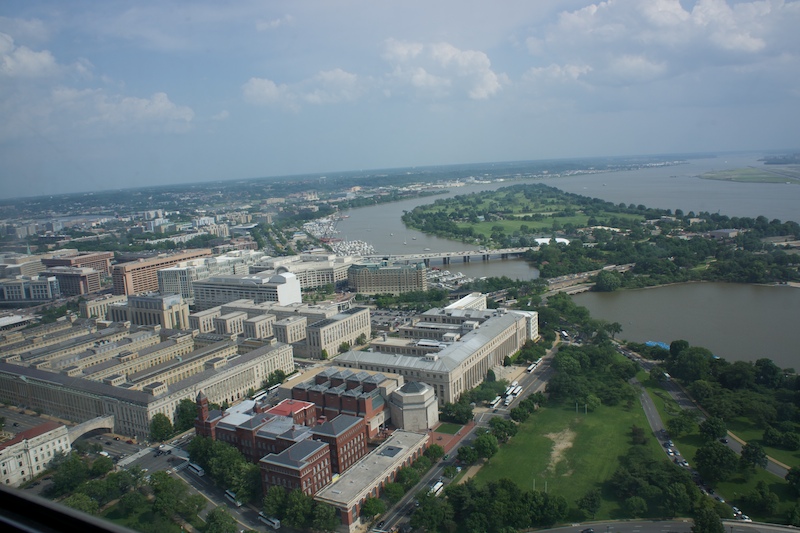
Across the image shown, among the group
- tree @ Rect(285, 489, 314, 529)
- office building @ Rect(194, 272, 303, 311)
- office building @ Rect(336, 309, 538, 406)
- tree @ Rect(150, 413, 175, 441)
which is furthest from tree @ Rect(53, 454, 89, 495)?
office building @ Rect(194, 272, 303, 311)

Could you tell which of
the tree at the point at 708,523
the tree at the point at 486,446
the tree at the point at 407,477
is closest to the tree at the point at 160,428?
the tree at the point at 407,477

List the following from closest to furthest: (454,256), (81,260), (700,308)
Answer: (700,308)
(81,260)
(454,256)

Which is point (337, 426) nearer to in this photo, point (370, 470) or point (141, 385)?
point (370, 470)

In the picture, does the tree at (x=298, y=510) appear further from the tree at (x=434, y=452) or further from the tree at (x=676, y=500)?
the tree at (x=676, y=500)

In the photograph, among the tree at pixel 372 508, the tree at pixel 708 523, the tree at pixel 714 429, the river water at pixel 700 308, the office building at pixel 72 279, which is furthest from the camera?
the office building at pixel 72 279

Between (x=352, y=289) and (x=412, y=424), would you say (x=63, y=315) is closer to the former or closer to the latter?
(x=352, y=289)

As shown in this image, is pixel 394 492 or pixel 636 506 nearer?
pixel 636 506

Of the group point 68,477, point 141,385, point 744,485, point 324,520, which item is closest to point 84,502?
point 68,477
